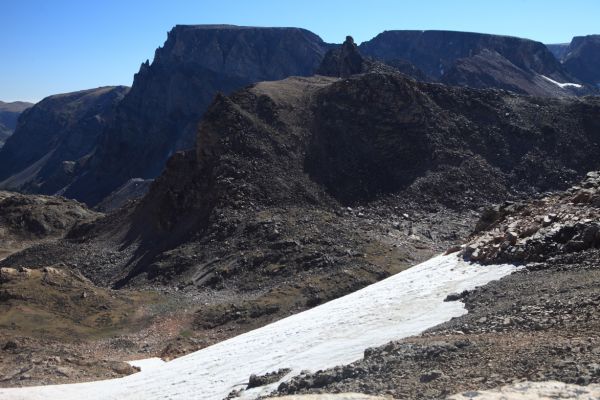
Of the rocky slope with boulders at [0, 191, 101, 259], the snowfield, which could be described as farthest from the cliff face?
the snowfield

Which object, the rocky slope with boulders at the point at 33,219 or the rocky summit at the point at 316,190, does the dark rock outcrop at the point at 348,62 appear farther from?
the rocky slope with boulders at the point at 33,219

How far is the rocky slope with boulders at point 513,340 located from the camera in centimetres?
934

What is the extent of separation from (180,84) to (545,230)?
14249 centimetres

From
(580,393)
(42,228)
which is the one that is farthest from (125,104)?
(580,393)

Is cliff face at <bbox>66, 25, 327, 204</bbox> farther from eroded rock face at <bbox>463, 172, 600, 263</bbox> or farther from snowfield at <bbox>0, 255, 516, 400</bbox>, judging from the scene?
eroded rock face at <bbox>463, 172, 600, 263</bbox>

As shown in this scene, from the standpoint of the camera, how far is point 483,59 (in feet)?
481

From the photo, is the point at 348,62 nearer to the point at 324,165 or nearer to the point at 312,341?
the point at 324,165

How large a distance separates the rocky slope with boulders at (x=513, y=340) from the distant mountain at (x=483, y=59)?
123071mm

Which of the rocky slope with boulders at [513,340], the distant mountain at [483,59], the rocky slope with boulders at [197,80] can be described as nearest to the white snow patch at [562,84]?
the distant mountain at [483,59]

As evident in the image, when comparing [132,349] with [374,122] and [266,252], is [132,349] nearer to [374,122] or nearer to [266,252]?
[266,252]

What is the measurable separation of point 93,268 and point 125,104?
117m

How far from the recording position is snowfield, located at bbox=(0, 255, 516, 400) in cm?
1572

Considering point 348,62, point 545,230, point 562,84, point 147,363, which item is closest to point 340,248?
point 147,363

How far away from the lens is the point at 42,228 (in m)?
63.0
